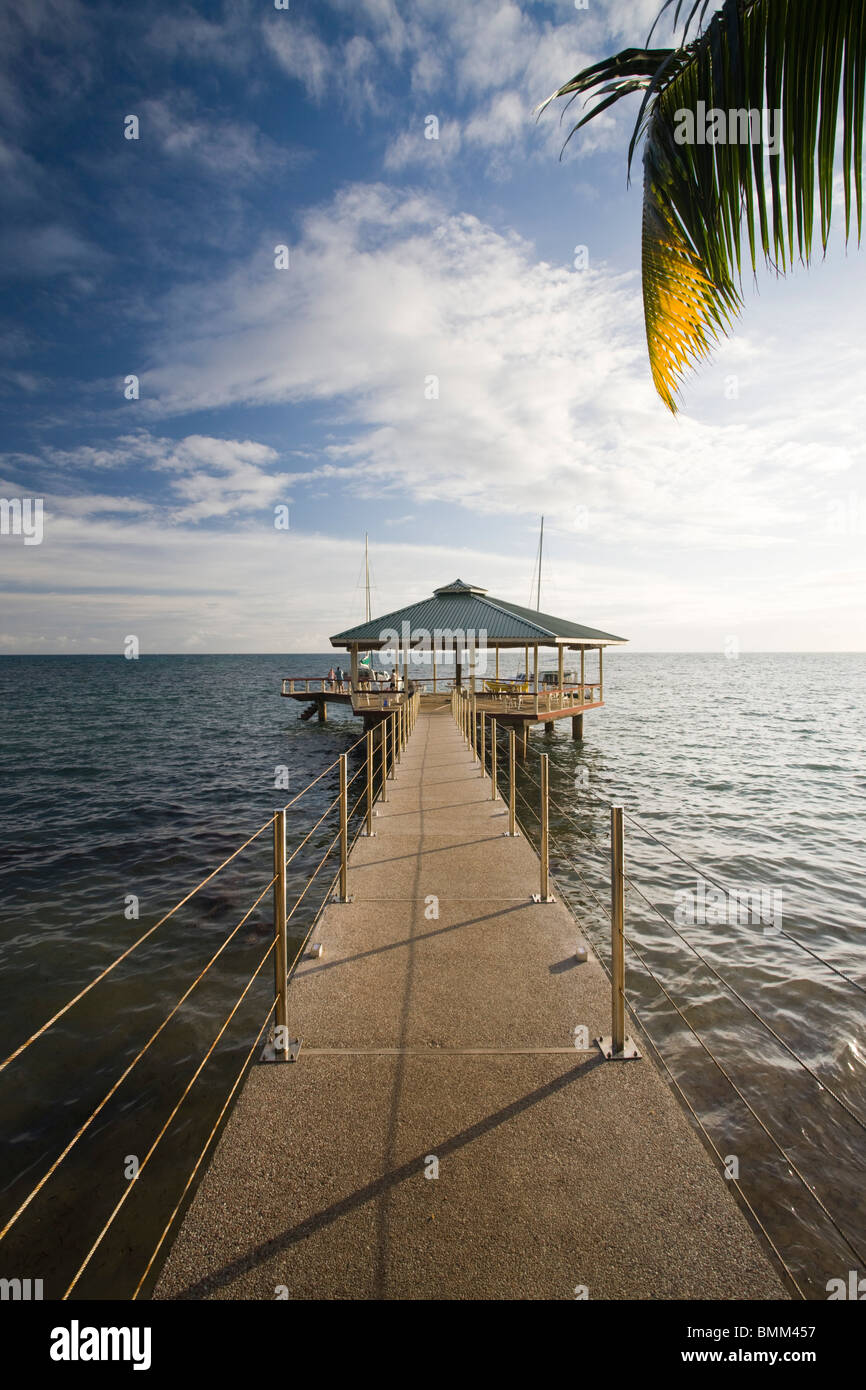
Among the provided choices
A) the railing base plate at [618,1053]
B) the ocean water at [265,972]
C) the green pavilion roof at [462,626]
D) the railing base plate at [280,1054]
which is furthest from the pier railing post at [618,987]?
the green pavilion roof at [462,626]

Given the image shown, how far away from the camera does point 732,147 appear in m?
1.68

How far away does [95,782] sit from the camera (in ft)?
65.6

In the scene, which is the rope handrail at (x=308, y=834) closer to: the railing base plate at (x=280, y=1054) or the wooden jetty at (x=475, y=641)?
the railing base plate at (x=280, y=1054)

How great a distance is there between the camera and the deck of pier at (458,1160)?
2035 millimetres

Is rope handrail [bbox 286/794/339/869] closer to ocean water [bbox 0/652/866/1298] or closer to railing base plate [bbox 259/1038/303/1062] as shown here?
ocean water [bbox 0/652/866/1298]

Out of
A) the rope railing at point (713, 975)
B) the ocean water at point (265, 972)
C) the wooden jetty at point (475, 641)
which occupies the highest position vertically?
the wooden jetty at point (475, 641)

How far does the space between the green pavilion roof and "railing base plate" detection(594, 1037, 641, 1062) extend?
56.9 feet

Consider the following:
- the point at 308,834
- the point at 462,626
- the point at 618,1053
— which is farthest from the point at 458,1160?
the point at 462,626

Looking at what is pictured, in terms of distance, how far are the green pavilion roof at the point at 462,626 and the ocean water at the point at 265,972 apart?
4.60 metres

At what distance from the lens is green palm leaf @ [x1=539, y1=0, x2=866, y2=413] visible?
56.9 inches

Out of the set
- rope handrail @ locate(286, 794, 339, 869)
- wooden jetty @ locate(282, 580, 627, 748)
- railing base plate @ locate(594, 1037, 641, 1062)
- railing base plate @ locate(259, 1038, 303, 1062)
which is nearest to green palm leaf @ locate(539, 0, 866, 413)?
railing base plate @ locate(594, 1037, 641, 1062)

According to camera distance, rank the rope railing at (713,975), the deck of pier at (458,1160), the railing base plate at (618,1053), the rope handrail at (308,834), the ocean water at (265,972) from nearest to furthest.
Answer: the deck of pier at (458,1160) → the rope railing at (713,975) → the railing base plate at (618,1053) → the ocean water at (265,972) → the rope handrail at (308,834)

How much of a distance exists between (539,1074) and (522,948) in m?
1.35
